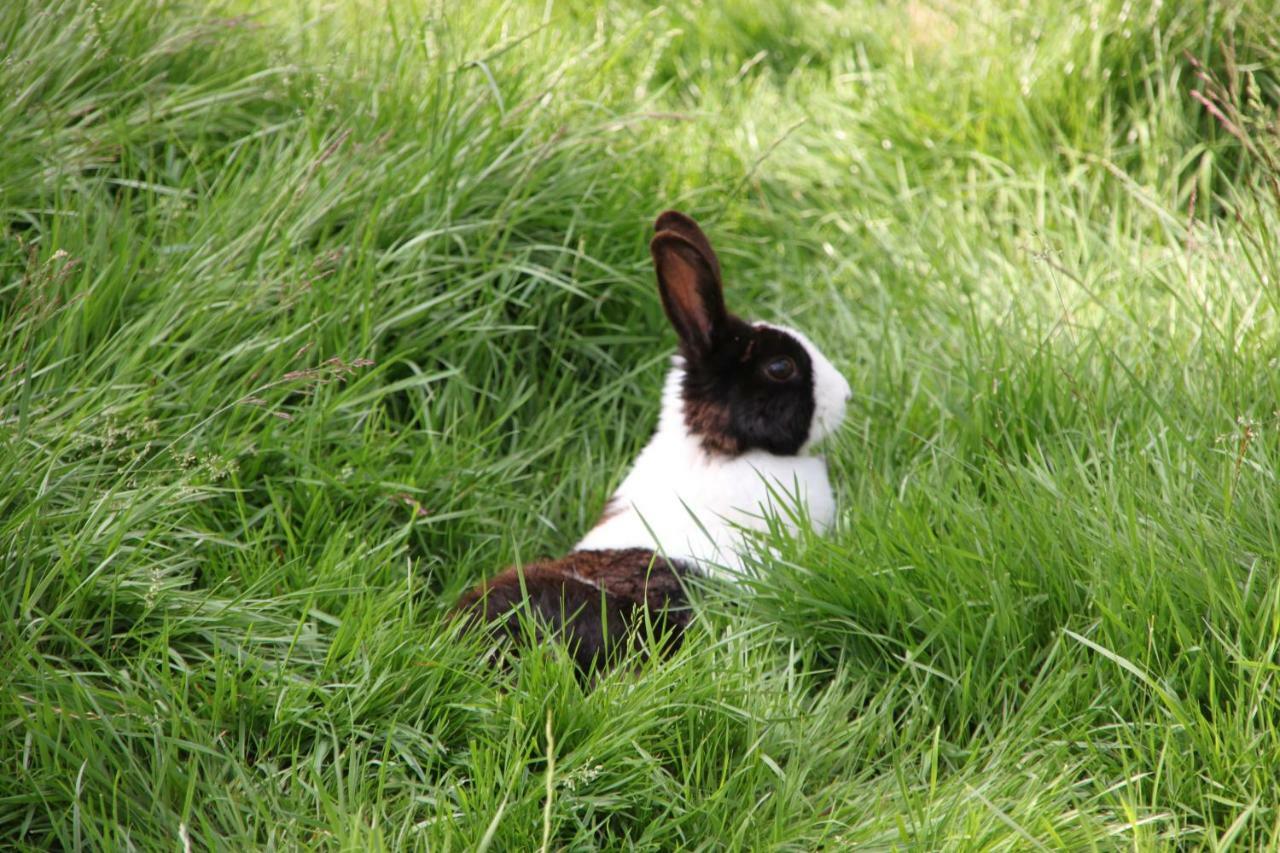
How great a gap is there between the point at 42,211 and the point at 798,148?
94.5 inches

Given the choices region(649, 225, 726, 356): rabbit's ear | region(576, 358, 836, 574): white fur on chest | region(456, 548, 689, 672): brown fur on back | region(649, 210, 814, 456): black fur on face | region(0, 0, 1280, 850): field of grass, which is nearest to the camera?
region(0, 0, 1280, 850): field of grass

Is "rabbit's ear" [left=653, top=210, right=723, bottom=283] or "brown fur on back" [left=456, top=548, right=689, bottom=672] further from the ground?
"rabbit's ear" [left=653, top=210, right=723, bottom=283]

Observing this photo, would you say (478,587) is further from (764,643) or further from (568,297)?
(568,297)

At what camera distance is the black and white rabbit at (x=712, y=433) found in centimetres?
315

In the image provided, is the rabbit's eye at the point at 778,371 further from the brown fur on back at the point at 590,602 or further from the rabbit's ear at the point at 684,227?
the brown fur on back at the point at 590,602

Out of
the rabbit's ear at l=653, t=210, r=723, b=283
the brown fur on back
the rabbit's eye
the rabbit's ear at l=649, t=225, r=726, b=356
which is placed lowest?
the brown fur on back

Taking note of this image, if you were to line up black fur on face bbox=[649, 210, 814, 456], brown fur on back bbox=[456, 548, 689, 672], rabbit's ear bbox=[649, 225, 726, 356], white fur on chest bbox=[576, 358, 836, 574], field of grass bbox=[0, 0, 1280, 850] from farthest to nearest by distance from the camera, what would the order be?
black fur on face bbox=[649, 210, 814, 456] → rabbit's ear bbox=[649, 225, 726, 356] → white fur on chest bbox=[576, 358, 836, 574] → brown fur on back bbox=[456, 548, 689, 672] → field of grass bbox=[0, 0, 1280, 850]

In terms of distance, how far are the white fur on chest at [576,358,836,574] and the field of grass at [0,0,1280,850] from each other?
0.48ft

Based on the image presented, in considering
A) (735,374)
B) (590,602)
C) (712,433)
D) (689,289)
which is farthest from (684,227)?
(590,602)

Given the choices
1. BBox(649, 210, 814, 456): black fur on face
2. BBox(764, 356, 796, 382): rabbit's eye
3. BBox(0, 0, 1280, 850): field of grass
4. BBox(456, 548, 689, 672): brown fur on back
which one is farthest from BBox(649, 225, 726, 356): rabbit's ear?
BBox(456, 548, 689, 672): brown fur on back

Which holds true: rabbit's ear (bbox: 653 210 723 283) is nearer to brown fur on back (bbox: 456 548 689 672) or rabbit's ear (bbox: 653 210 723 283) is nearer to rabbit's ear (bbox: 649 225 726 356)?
rabbit's ear (bbox: 649 225 726 356)

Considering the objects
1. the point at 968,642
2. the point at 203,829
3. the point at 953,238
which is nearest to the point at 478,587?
the point at 203,829

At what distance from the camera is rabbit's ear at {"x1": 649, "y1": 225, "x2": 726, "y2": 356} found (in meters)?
3.25

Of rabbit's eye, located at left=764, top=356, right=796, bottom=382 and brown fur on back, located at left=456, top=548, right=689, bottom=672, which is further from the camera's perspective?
rabbit's eye, located at left=764, top=356, right=796, bottom=382
